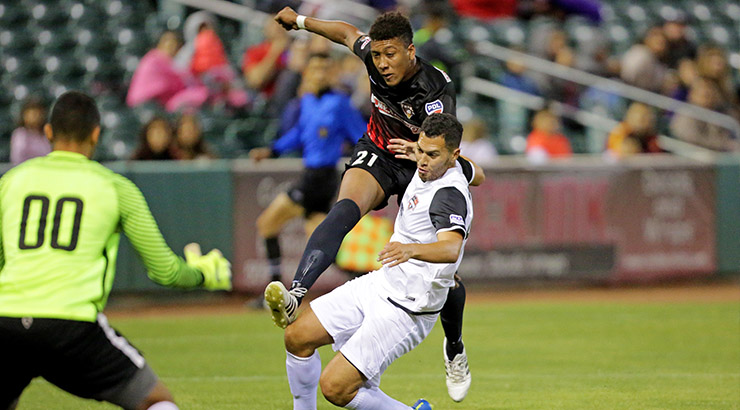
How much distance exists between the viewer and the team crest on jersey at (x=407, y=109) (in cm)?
626

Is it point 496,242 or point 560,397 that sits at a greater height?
point 560,397

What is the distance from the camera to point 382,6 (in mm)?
16109

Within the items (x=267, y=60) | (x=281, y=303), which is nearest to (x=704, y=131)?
(x=267, y=60)

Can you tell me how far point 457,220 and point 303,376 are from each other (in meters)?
1.27

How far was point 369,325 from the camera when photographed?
17.7 feet

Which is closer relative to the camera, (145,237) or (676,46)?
(145,237)

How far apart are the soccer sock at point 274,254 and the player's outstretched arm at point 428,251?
6.30 m

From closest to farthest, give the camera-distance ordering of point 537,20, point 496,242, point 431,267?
point 431,267
point 496,242
point 537,20

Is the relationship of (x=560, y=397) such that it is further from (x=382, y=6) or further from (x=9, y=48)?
(x=9, y=48)

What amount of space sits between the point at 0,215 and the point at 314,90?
7.05 metres

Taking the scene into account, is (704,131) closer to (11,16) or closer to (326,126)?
(326,126)

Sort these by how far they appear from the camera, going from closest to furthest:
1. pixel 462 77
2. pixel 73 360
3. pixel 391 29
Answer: pixel 73 360 → pixel 391 29 → pixel 462 77

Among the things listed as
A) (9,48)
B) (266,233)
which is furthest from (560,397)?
(9,48)

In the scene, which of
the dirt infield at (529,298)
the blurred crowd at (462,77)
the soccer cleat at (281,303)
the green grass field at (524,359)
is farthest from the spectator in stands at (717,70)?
the soccer cleat at (281,303)
